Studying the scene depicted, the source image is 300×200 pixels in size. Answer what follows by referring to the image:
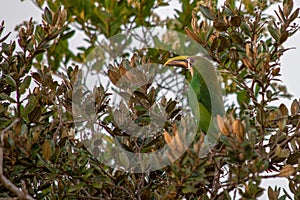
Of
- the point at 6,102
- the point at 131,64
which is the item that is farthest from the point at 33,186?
the point at 131,64

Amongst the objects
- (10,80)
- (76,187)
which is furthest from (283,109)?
(10,80)

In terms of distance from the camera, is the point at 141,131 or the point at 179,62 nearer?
the point at 141,131

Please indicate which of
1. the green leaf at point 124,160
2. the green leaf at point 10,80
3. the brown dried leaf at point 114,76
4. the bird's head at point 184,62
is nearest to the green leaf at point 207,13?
the brown dried leaf at point 114,76

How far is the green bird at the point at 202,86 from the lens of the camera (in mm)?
3621

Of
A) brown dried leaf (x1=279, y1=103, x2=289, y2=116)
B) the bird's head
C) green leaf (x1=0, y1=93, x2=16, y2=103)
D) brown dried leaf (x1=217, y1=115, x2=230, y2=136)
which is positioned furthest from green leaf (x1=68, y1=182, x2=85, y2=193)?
the bird's head

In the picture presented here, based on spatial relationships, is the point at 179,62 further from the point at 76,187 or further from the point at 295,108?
the point at 76,187

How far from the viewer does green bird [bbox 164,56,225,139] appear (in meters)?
3.62

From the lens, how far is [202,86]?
3.80 meters

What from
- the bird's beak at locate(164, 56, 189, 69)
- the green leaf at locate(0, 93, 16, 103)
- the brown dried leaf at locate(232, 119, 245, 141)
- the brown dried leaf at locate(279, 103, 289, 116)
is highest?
the bird's beak at locate(164, 56, 189, 69)

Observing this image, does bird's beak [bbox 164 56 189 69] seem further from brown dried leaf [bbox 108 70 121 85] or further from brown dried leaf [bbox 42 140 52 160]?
brown dried leaf [bbox 42 140 52 160]

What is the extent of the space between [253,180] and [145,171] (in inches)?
19.2

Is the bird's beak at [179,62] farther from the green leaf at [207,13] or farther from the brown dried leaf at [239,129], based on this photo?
the brown dried leaf at [239,129]

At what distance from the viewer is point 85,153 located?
243cm

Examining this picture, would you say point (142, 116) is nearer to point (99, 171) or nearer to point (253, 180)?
point (99, 171)
